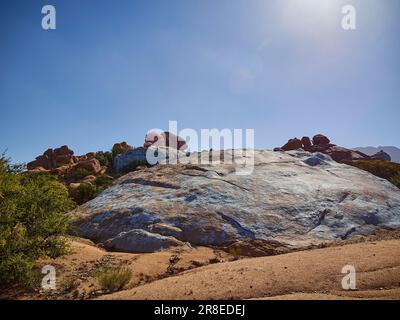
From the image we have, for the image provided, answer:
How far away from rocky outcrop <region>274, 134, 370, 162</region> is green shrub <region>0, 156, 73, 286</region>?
4855 centimetres

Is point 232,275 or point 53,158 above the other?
point 232,275

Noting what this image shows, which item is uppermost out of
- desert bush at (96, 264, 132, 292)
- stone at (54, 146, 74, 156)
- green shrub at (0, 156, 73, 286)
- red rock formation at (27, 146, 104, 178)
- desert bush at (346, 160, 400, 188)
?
green shrub at (0, 156, 73, 286)

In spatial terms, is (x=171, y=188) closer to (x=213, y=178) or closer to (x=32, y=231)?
(x=213, y=178)

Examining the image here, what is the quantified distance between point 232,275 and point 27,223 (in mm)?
6572

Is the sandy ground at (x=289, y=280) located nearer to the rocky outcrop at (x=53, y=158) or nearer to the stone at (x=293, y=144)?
the rocky outcrop at (x=53, y=158)

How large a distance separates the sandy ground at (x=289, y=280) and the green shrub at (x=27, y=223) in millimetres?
2829

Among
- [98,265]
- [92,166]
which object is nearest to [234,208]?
[98,265]

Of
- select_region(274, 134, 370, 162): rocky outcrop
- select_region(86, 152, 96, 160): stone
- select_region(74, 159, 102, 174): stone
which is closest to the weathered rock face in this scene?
select_region(74, 159, 102, 174): stone

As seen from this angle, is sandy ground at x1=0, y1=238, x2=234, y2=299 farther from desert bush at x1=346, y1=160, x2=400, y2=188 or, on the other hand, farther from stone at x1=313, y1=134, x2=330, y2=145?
stone at x1=313, y1=134, x2=330, y2=145

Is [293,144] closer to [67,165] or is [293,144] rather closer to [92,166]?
[92,166]

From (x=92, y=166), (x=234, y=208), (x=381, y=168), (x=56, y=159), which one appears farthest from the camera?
(x=56, y=159)

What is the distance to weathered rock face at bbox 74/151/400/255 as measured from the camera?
13.5 meters

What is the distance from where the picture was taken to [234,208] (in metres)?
15.2
